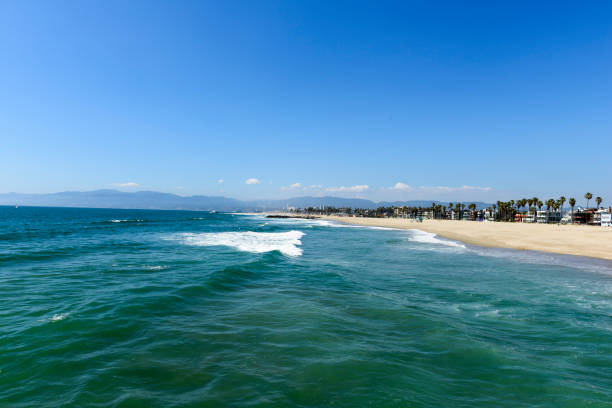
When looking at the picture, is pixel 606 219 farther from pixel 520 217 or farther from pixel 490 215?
pixel 490 215

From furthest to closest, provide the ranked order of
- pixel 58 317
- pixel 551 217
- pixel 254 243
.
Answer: pixel 551 217
pixel 254 243
pixel 58 317

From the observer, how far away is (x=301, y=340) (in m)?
7.78

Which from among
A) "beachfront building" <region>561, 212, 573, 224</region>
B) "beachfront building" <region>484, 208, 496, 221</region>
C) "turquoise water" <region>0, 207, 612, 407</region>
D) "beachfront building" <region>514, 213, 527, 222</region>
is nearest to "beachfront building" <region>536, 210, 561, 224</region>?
"beachfront building" <region>561, 212, 573, 224</region>

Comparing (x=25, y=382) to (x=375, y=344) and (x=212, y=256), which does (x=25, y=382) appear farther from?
(x=212, y=256)

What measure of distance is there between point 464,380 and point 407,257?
57.2 ft

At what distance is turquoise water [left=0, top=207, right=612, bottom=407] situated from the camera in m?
5.51

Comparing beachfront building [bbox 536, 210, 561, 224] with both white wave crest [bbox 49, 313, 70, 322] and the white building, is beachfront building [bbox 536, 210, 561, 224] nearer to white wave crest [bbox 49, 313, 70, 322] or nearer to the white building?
the white building

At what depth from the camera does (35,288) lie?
Result: 12.6 meters

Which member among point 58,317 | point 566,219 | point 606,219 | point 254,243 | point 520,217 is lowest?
point 254,243

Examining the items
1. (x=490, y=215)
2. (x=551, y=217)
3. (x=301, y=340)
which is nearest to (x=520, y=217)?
(x=551, y=217)

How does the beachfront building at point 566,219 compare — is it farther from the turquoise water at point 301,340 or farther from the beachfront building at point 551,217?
the turquoise water at point 301,340

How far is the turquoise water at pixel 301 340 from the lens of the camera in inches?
217

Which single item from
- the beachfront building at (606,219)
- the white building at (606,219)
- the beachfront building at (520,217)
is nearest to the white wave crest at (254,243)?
the white building at (606,219)

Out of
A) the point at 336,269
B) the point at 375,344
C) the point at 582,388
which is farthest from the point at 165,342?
the point at 336,269
